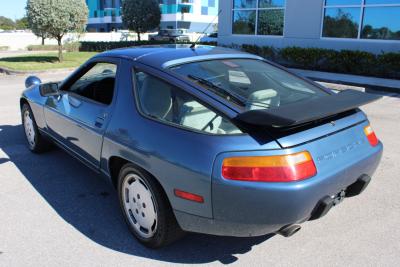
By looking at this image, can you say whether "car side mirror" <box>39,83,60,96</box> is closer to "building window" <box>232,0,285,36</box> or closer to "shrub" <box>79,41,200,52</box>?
"building window" <box>232,0,285,36</box>

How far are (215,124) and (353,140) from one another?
1.07m

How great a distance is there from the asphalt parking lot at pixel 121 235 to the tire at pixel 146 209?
13cm

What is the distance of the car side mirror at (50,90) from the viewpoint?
4367mm

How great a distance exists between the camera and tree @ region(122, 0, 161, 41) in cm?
2389

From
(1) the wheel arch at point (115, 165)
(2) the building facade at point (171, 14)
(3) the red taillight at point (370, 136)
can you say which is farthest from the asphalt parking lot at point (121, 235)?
(2) the building facade at point (171, 14)

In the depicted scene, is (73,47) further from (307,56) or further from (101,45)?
(307,56)

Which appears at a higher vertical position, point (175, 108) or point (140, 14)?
point (140, 14)

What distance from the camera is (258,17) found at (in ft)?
55.3

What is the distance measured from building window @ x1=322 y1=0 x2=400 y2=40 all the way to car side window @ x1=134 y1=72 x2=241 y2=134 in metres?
11.9

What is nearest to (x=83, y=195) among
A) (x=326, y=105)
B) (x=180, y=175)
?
(x=180, y=175)

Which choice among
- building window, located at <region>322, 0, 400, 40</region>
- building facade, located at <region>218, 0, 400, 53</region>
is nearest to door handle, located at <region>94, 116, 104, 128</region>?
building facade, located at <region>218, 0, 400, 53</region>

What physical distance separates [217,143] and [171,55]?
1191 millimetres

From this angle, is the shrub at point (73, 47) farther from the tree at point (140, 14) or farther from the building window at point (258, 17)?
the building window at point (258, 17)

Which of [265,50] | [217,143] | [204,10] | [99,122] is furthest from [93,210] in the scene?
[204,10]
